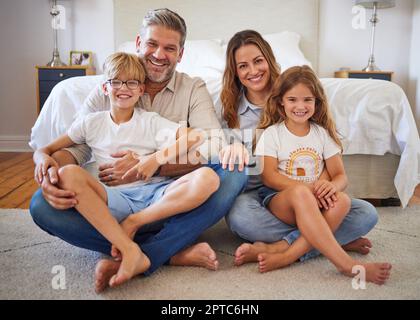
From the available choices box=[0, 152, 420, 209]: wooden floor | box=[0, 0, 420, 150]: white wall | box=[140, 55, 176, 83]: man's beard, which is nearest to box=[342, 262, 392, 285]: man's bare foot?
box=[140, 55, 176, 83]: man's beard

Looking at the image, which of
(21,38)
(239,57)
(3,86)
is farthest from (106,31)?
(239,57)

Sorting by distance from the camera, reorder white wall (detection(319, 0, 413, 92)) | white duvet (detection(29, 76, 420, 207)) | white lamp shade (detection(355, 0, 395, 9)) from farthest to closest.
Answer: white wall (detection(319, 0, 413, 92)) → white lamp shade (detection(355, 0, 395, 9)) → white duvet (detection(29, 76, 420, 207))

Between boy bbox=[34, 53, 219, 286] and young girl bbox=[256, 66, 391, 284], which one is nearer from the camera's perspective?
boy bbox=[34, 53, 219, 286]

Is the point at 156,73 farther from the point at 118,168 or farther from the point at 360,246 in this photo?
the point at 360,246

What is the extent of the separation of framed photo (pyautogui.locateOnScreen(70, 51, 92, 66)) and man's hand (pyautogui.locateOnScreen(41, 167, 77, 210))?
110 inches

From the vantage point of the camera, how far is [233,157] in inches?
48.3

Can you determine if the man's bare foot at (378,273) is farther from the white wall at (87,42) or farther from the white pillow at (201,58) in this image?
the white wall at (87,42)

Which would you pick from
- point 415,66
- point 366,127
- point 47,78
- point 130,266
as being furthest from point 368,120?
point 47,78

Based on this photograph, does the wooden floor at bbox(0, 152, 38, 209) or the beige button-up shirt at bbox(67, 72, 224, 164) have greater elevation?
the beige button-up shirt at bbox(67, 72, 224, 164)

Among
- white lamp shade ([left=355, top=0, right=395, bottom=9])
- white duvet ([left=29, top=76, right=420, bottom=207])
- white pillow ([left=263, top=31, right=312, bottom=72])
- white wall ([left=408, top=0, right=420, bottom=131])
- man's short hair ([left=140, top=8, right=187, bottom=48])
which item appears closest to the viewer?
man's short hair ([left=140, top=8, right=187, bottom=48])

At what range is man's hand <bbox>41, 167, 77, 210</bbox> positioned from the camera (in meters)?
1.08

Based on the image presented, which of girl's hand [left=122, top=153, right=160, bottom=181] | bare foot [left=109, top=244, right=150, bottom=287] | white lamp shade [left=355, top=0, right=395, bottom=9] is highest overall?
white lamp shade [left=355, top=0, right=395, bottom=9]

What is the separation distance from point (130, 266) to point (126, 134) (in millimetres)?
446

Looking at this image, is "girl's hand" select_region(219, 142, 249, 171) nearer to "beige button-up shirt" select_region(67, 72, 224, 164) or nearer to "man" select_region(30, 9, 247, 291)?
"man" select_region(30, 9, 247, 291)
